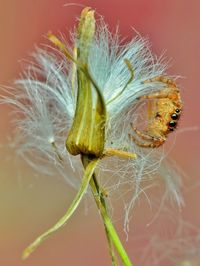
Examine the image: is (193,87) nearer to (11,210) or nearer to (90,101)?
(11,210)

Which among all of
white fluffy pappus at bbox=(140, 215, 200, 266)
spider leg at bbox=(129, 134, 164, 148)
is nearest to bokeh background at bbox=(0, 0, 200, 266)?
white fluffy pappus at bbox=(140, 215, 200, 266)

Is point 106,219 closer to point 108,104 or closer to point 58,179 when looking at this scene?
point 108,104

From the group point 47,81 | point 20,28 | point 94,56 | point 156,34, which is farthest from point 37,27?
point 94,56

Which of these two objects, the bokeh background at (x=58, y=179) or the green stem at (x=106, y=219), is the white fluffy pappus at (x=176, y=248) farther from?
the bokeh background at (x=58, y=179)

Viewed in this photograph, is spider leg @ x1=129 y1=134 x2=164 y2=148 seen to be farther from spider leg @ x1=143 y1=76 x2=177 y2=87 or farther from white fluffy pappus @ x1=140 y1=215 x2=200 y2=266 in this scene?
white fluffy pappus @ x1=140 y1=215 x2=200 y2=266

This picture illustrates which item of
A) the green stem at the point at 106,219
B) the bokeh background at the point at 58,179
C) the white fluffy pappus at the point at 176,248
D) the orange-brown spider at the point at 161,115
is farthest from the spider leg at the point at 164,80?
the bokeh background at the point at 58,179

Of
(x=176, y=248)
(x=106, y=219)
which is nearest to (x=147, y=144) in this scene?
(x=106, y=219)

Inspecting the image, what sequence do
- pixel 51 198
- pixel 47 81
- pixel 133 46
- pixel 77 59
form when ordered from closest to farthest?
pixel 77 59, pixel 133 46, pixel 47 81, pixel 51 198
